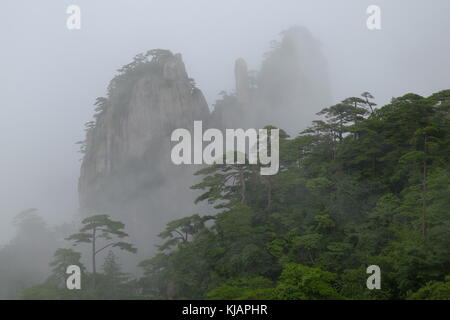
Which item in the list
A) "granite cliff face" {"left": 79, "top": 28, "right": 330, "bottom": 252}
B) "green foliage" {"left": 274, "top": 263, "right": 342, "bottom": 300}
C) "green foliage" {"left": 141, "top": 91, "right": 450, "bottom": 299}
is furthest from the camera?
"granite cliff face" {"left": 79, "top": 28, "right": 330, "bottom": 252}

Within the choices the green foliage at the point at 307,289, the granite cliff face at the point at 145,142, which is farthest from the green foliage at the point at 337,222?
the granite cliff face at the point at 145,142

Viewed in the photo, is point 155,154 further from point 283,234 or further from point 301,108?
point 283,234

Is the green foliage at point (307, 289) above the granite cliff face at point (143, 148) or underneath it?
underneath

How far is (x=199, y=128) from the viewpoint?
42.5 meters

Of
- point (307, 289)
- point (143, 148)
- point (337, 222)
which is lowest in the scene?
point (307, 289)

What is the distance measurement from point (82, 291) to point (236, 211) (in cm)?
792

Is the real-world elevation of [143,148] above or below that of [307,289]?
above
